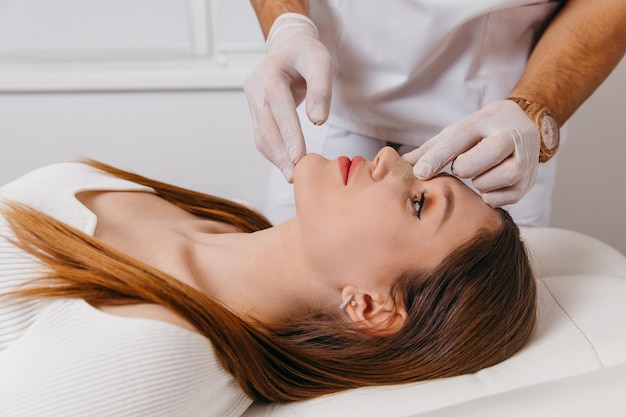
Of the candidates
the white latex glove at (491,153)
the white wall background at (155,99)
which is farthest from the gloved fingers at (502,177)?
the white wall background at (155,99)

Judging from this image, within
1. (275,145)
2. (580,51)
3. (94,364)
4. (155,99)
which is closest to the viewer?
(94,364)

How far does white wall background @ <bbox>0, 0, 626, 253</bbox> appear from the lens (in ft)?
7.69

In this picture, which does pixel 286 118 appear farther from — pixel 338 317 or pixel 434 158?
pixel 338 317

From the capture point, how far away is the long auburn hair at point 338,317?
3.78 ft

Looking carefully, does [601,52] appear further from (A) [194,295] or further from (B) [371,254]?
(A) [194,295]

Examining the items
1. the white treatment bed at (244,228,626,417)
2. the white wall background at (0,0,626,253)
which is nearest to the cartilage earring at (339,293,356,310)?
the white treatment bed at (244,228,626,417)

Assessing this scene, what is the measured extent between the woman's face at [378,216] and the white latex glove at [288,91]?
0.16 ft

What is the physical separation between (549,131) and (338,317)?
0.54m

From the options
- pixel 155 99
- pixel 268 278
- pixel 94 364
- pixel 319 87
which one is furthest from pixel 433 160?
pixel 155 99

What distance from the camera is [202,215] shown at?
161 centimetres

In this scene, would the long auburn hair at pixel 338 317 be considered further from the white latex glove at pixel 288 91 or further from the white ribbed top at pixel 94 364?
the white latex glove at pixel 288 91

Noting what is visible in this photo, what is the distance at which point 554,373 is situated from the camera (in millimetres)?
1239

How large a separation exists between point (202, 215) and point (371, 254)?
19.4 inches

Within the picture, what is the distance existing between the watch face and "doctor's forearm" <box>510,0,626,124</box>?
78mm
